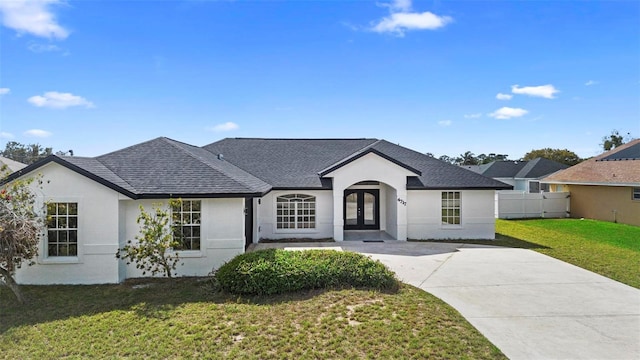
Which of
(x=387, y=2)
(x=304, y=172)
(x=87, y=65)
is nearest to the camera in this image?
(x=387, y=2)

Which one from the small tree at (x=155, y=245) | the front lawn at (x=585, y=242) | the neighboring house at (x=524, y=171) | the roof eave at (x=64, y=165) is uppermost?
the neighboring house at (x=524, y=171)

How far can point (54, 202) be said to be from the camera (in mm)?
10547

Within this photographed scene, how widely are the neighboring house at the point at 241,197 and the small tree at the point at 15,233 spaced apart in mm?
808

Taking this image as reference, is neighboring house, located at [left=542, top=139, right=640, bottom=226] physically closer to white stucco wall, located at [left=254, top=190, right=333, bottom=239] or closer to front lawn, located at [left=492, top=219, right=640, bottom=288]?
front lawn, located at [left=492, top=219, right=640, bottom=288]

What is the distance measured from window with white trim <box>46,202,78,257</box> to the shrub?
4.99m

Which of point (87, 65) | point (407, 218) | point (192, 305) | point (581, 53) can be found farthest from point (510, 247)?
point (87, 65)

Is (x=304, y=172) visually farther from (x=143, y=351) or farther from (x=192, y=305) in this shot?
(x=143, y=351)

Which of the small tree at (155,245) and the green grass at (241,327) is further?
the small tree at (155,245)

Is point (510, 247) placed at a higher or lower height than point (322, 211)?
lower

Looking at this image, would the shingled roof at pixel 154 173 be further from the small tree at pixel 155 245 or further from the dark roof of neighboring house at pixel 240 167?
the small tree at pixel 155 245

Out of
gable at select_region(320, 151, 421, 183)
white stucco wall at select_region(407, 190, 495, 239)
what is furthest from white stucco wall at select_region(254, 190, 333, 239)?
white stucco wall at select_region(407, 190, 495, 239)

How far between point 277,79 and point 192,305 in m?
13.3

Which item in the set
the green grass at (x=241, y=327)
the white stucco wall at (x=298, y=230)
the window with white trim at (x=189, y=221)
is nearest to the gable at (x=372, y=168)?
the white stucco wall at (x=298, y=230)

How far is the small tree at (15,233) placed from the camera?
8445mm
